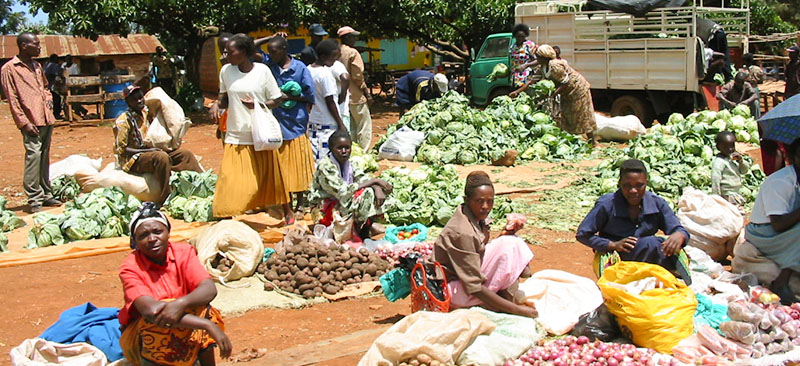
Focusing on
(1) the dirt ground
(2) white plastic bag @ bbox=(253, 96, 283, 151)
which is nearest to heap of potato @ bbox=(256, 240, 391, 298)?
(1) the dirt ground

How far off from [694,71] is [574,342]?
9.73 m

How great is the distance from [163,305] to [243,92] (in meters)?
3.63

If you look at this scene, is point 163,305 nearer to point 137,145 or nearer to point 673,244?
point 673,244

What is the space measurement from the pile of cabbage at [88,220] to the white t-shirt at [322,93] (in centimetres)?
202

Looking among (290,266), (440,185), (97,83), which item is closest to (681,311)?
(290,266)

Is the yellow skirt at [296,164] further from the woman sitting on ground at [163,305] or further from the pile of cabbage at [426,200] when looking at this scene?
the woman sitting on ground at [163,305]

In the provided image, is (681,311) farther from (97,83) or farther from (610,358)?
(97,83)

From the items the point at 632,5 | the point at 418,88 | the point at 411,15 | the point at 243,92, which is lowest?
the point at 418,88

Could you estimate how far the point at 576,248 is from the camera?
6.64 meters

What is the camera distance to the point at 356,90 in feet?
33.7

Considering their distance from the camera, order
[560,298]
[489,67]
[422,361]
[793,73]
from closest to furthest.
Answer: [422,361], [560,298], [793,73], [489,67]

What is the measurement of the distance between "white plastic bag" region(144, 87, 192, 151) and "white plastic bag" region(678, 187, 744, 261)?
4.73m

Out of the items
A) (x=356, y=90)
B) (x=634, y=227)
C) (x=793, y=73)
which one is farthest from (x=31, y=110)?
(x=793, y=73)

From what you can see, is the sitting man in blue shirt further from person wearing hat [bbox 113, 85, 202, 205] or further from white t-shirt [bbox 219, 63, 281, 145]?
person wearing hat [bbox 113, 85, 202, 205]
